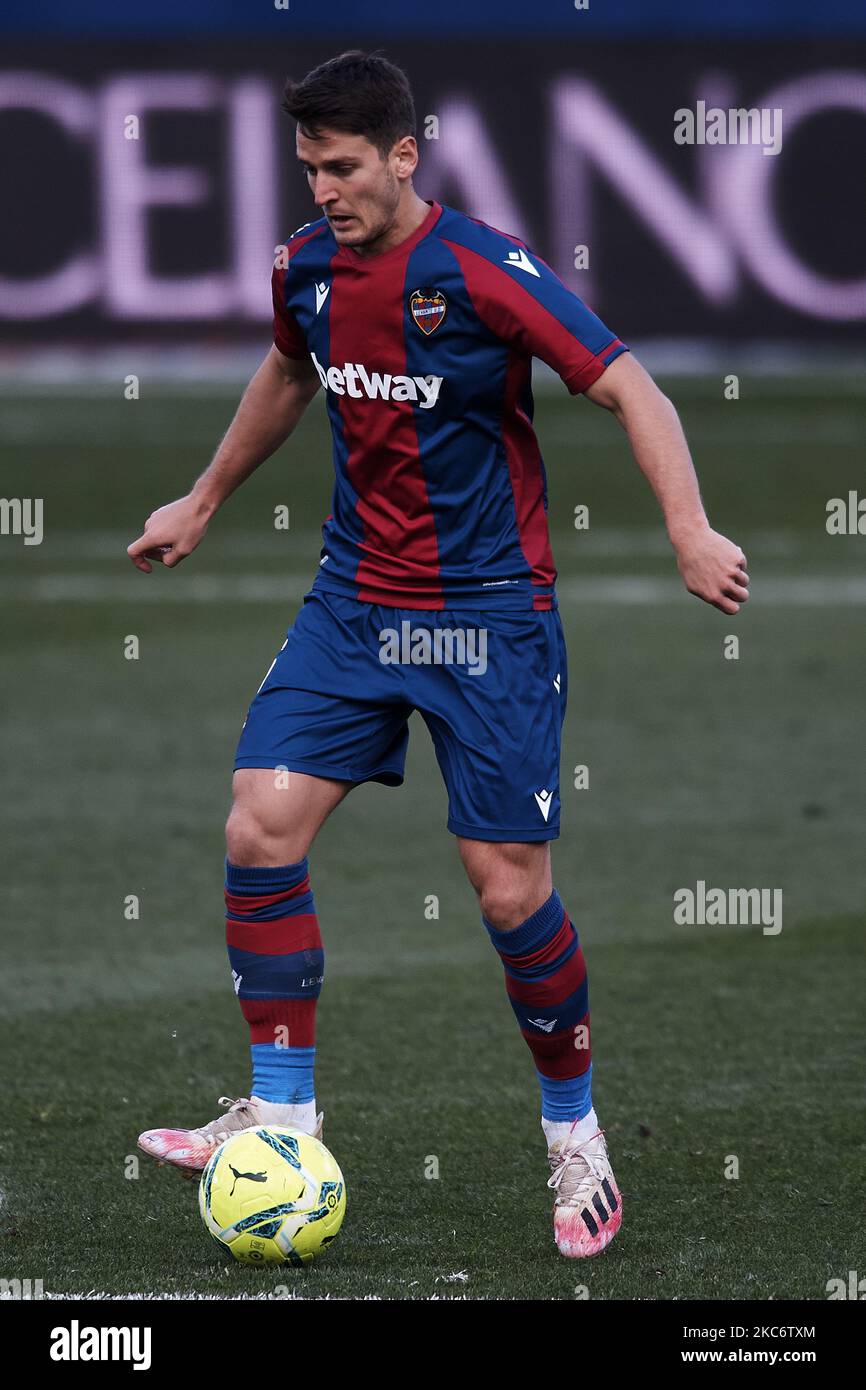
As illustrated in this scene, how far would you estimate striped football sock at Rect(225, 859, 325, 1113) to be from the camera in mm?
4348

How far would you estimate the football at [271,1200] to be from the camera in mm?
4023

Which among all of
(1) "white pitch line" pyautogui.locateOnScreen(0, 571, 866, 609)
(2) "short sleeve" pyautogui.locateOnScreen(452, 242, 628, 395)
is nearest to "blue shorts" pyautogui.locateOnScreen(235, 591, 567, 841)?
(2) "short sleeve" pyautogui.locateOnScreen(452, 242, 628, 395)

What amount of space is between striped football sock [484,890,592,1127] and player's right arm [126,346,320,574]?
1045 millimetres

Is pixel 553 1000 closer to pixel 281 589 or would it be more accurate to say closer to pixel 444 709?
pixel 444 709

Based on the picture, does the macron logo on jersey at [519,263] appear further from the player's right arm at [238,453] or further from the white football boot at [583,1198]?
the white football boot at [583,1198]

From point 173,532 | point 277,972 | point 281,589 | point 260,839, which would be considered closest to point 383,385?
point 173,532

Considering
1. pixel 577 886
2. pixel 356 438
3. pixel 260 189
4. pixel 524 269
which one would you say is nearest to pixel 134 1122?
pixel 356 438

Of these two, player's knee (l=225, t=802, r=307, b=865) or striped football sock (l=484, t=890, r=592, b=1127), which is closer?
player's knee (l=225, t=802, r=307, b=865)

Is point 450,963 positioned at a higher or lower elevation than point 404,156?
lower

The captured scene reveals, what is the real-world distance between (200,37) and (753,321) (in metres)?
5.10

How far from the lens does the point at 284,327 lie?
4547 millimetres

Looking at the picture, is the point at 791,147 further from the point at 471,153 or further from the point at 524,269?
the point at 524,269

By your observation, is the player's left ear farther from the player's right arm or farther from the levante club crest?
the player's right arm

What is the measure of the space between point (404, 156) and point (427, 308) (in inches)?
11.0
